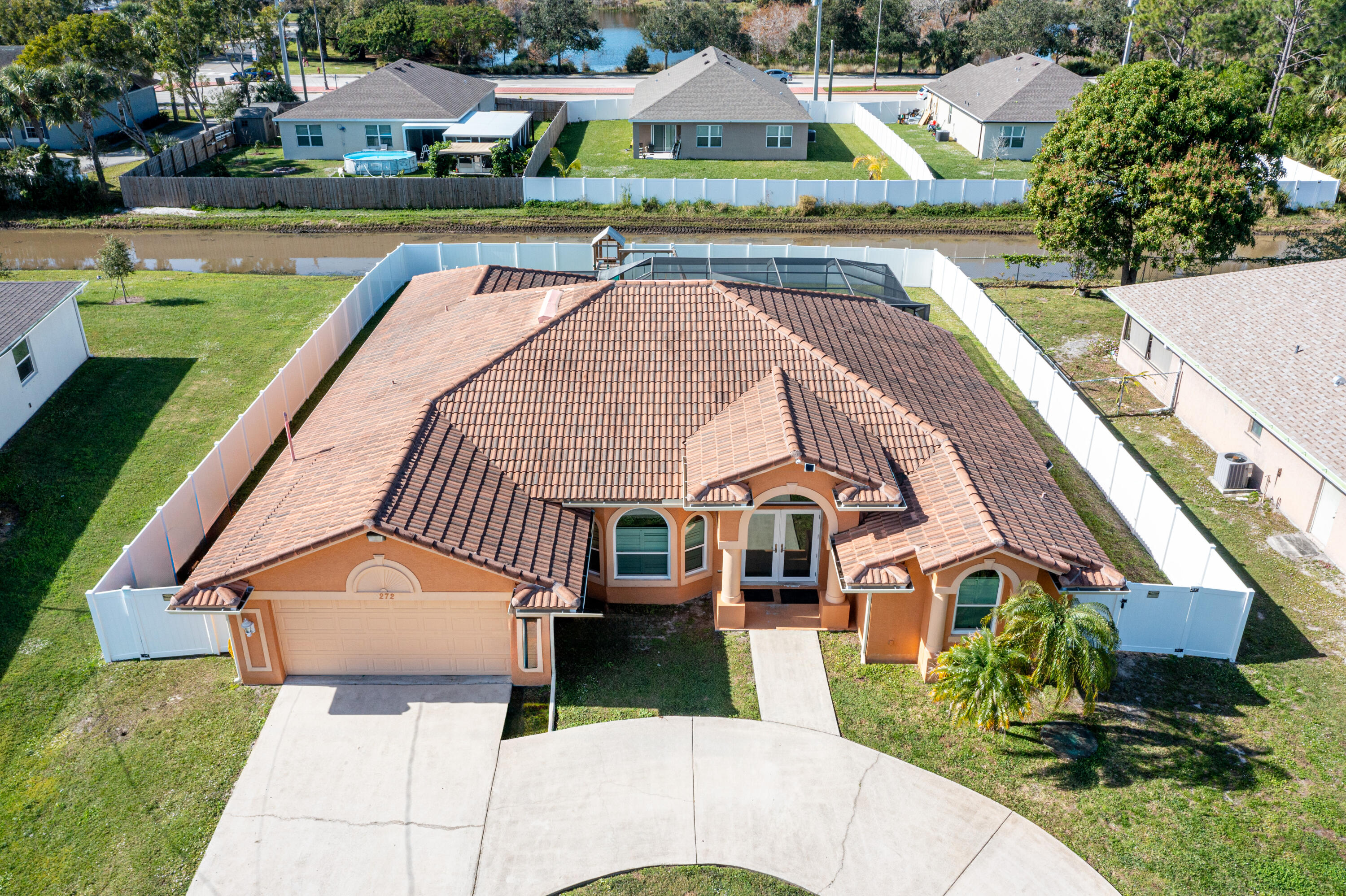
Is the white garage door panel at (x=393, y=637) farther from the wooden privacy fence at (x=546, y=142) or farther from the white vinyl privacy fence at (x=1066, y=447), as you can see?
the wooden privacy fence at (x=546, y=142)

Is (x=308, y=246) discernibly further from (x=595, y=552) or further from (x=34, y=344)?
(x=595, y=552)

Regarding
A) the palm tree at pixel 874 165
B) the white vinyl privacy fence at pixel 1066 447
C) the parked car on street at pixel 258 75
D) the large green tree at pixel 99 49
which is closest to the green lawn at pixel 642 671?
the white vinyl privacy fence at pixel 1066 447

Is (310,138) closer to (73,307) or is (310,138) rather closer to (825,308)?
(73,307)

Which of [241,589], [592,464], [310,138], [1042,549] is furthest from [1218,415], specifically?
[310,138]

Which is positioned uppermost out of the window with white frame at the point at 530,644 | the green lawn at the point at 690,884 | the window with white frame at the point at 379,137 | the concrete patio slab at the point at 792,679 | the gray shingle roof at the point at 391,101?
the gray shingle roof at the point at 391,101

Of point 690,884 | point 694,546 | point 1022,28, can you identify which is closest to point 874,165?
point 1022,28
